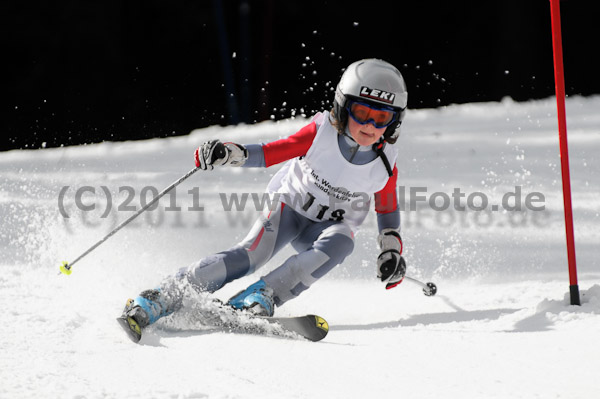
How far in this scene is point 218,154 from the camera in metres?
2.42

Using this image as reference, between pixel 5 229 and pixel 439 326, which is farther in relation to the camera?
pixel 5 229

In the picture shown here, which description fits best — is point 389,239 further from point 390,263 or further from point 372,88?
point 372,88

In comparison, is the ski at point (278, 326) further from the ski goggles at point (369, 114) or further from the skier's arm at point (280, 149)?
the ski goggles at point (369, 114)

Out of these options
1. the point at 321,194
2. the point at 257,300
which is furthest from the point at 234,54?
the point at 257,300

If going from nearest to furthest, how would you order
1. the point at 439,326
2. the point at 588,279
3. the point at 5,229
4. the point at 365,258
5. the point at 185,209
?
the point at 439,326
the point at 588,279
the point at 365,258
the point at 5,229
the point at 185,209

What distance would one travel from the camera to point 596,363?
185 centimetres

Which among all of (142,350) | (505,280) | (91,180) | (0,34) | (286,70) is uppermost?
(0,34)

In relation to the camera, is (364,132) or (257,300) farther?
(364,132)

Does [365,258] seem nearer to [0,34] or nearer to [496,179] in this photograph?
[496,179]

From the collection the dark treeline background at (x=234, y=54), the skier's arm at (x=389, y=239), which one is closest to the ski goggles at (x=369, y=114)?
the skier's arm at (x=389, y=239)

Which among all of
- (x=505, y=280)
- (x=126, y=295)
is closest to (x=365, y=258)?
(x=505, y=280)

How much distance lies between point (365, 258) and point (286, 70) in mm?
4471

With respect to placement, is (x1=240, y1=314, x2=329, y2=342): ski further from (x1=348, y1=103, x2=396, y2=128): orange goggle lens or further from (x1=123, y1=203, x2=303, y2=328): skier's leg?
(x1=348, y1=103, x2=396, y2=128): orange goggle lens

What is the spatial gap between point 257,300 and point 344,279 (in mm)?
1058
